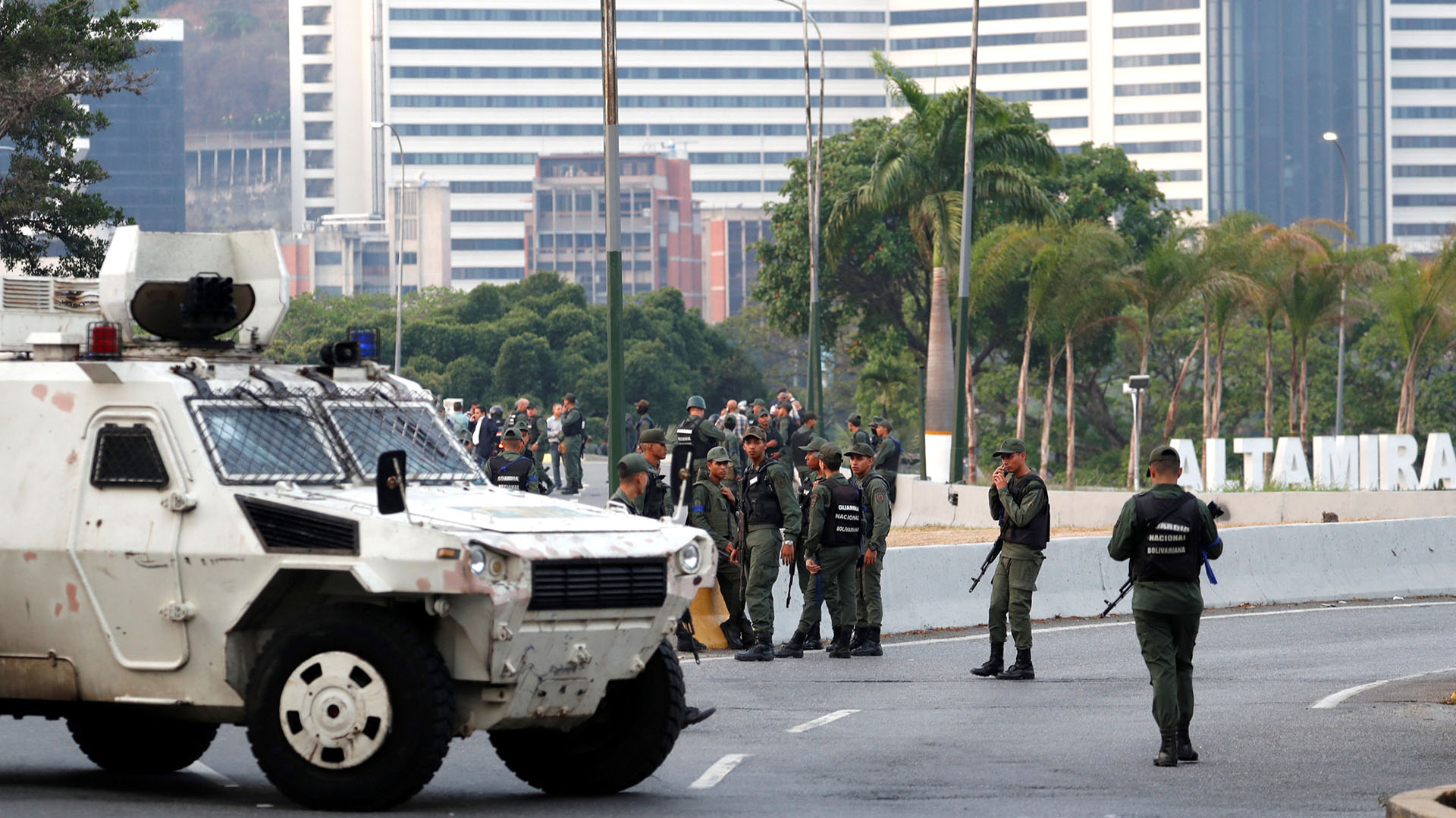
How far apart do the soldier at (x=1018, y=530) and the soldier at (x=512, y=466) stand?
3.66 m

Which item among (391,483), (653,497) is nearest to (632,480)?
(653,497)

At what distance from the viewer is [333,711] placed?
9.02m

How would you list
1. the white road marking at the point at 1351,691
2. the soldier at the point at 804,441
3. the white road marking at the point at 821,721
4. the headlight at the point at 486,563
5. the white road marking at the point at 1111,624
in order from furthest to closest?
the soldier at the point at 804,441, the white road marking at the point at 1111,624, the white road marking at the point at 1351,691, the white road marking at the point at 821,721, the headlight at the point at 486,563

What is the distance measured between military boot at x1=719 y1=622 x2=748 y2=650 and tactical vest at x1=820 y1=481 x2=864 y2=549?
4.77ft

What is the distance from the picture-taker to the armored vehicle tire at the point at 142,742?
10898 millimetres

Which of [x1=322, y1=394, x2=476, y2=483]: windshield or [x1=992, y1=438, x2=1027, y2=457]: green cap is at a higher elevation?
[x1=322, y1=394, x2=476, y2=483]: windshield

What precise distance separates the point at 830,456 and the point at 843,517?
0.54m

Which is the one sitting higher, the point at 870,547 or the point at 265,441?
the point at 265,441

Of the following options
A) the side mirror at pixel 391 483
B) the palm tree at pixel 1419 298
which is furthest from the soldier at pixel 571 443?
the side mirror at pixel 391 483

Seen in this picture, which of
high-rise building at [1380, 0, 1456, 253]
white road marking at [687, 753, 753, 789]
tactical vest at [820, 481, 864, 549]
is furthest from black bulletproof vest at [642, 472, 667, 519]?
high-rise building at [1380, 0, 1456, 253]

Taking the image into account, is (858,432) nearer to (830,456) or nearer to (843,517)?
(843,517)

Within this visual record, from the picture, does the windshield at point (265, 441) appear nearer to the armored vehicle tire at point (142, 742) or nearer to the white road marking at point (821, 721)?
the armored vehicle tire at point (142, 742)

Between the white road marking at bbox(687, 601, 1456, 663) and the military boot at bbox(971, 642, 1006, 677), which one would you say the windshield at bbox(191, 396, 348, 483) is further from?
the white road marking at bbox(687, 601, 1456, 663)

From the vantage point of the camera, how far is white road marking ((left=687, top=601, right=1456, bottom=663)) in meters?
19.4
